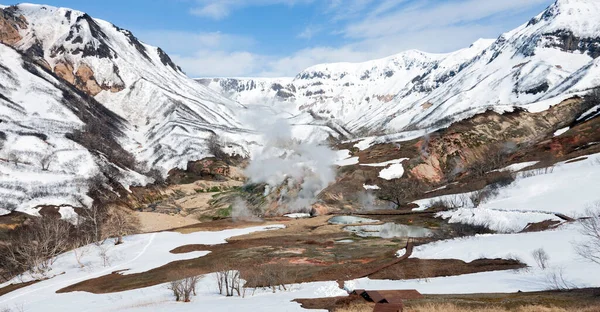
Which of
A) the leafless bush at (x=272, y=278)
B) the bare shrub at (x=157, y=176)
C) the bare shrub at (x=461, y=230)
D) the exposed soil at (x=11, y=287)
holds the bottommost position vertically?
the bare shrub at (x=461, y=230)

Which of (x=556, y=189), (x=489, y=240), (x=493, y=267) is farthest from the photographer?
(x=556, y=189)

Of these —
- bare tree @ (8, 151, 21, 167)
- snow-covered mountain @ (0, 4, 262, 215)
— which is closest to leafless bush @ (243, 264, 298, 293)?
snow-covered mountain @ (0, 4, 262, 215)

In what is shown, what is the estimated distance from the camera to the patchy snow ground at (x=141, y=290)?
1169 inches

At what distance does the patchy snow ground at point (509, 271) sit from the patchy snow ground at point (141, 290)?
607 cm

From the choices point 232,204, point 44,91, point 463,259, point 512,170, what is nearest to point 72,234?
point 232,204

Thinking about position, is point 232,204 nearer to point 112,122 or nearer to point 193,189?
point 193,189

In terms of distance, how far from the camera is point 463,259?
34750 mm

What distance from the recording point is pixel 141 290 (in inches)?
1489

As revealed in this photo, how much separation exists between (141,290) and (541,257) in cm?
3276

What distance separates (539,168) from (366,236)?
34.0 metres

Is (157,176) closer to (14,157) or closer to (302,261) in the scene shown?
(14,157)

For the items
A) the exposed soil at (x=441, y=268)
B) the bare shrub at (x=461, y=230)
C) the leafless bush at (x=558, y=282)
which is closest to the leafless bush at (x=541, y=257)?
the exposed soil at (x=441, y=268)

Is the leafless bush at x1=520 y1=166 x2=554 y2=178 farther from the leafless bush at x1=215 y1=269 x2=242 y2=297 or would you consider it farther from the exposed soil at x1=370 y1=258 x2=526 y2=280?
the leafless bush at x1=215 y1=269 x2=242 y2=297

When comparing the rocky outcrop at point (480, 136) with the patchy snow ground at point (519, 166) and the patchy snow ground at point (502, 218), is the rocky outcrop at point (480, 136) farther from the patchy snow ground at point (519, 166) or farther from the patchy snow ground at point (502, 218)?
the patchy snow ground at point (502, 218)
